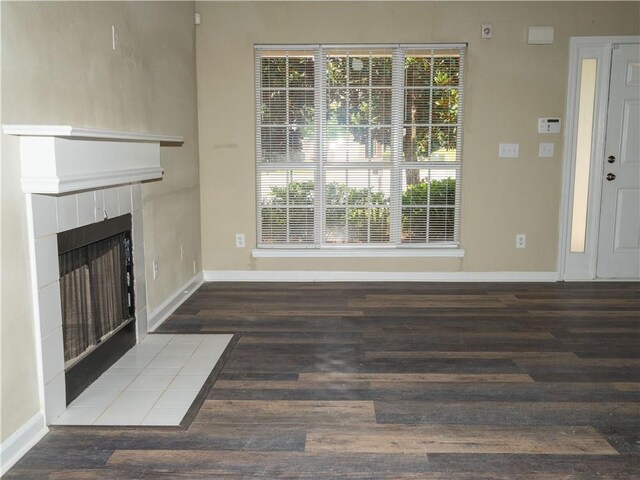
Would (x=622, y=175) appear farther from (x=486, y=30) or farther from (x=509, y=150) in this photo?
(x=486, y=30)

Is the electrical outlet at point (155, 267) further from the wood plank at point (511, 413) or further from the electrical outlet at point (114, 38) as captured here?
the wood plank at point (511, 413)

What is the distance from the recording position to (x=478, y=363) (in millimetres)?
3139

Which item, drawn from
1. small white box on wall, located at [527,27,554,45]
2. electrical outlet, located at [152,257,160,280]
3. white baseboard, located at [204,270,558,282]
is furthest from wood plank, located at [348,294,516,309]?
small white box on wall, located at [527,27,554,45]

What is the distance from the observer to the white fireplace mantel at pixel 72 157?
7.07 ft

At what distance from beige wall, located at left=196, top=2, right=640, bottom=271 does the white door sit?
36 centimetres

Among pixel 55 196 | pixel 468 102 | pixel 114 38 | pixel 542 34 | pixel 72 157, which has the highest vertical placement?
pixel 542 34

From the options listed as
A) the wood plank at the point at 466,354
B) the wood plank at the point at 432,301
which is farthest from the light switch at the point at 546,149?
the wood plank at the point at 466,354

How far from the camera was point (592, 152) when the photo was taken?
490 centimetres

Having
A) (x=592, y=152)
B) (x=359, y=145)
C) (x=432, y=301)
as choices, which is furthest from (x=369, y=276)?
(x=592, y=152)

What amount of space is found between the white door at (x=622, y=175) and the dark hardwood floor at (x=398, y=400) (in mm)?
769

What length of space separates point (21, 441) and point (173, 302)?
2.04m

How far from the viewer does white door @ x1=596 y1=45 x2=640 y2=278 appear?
4.79 metres

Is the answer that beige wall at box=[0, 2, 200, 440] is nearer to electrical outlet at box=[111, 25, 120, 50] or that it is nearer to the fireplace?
electrical outlet at box=[111, 25, 120, 50]

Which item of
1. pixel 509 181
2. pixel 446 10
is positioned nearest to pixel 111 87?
pixel 446 10
